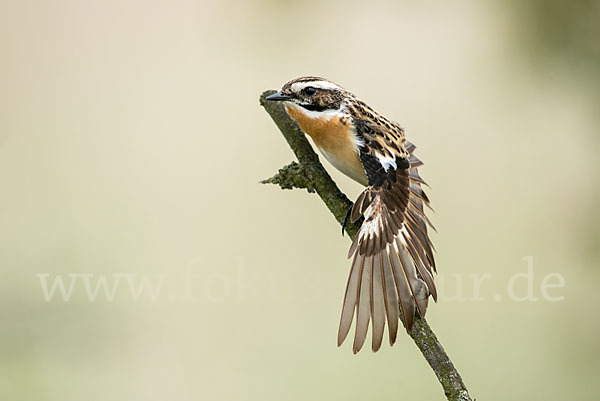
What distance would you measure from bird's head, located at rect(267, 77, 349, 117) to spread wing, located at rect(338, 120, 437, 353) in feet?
0.25

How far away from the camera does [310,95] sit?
1247 mm

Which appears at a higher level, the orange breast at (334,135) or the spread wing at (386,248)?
the orange breast at (334,135)

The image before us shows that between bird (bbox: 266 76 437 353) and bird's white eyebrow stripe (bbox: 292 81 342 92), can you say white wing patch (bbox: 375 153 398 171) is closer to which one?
bird (bbox: 266 76 437 353)

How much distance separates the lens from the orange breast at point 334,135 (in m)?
1.25

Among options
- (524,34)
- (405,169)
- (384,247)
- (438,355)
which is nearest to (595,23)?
(524,34)

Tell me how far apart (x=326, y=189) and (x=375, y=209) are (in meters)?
0.11

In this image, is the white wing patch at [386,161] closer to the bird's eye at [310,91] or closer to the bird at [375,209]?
the bird at [375,209]

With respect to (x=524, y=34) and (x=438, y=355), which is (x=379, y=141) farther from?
(x=524, y=34)

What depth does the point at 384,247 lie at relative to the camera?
44.2 inches

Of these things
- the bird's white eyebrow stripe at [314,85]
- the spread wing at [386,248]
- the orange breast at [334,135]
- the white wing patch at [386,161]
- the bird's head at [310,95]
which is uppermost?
the bird's white eyebrow stripe at [314,85]

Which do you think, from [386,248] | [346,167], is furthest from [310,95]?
[386,248]

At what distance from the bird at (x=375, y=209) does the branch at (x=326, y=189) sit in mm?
29

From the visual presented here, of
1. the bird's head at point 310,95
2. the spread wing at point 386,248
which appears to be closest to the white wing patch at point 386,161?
the spread wing at point 386,248

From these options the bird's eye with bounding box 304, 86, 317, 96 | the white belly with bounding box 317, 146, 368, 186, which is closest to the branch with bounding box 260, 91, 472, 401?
the white belly with bounding box 317, 146, 368, 186
